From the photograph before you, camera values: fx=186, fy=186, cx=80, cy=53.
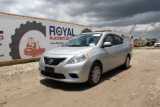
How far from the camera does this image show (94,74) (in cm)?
578

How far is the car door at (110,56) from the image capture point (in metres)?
6.44

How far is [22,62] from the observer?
10898 mm

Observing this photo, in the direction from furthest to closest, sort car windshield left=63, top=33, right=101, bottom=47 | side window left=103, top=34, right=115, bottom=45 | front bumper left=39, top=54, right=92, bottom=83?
1. side window left=103, top=34, right=115, bottom=45
2. car windshield left=63, top=33, right=101, bottom=47
3. front bumper left=39, top=54, right=92, bottom=83

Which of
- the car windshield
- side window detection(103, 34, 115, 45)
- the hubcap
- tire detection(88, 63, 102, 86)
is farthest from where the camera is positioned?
side window detection(103, 34, 115, 45)

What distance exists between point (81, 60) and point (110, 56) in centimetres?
177

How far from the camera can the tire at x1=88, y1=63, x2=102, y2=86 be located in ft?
18.3

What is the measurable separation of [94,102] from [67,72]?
48.2 inches

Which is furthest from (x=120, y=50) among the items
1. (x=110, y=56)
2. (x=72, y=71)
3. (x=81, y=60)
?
(x=72, y=71)

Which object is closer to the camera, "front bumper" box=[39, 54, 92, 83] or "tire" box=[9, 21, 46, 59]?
"front bumper" box=[39, 54, 92, 83]

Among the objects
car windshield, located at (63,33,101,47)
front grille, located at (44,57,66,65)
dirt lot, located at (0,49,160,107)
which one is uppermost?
car windshield, located at (63,33,101,47)

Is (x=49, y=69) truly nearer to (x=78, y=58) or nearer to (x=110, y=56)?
(x=78, y=58)

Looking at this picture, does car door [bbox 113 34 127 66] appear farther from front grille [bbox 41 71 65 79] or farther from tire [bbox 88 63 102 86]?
front grille [bbox 41 71 65 79]

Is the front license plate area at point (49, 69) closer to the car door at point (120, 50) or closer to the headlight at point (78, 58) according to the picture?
the headlight at point (78, 58)

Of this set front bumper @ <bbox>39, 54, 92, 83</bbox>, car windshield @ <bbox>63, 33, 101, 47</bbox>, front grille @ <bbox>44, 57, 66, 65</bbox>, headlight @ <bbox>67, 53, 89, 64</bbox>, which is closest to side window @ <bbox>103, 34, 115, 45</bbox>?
car windshield @ <bbox>63, 33, 101, 47</bbox>
